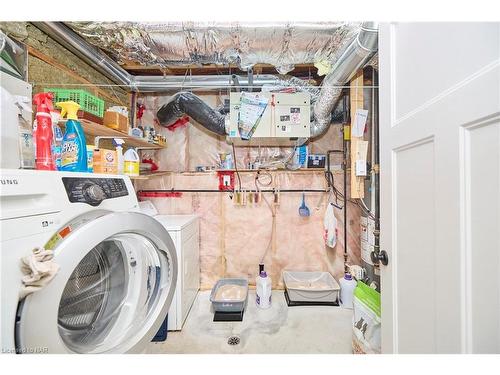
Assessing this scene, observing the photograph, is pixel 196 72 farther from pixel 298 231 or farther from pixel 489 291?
pixel 489 291

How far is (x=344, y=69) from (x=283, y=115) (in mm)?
600

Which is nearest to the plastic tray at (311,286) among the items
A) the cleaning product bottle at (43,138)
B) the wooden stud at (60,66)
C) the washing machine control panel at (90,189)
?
the washing machine control panel at (90,189)

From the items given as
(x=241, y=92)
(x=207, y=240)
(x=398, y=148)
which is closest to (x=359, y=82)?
(x=241, y=92)

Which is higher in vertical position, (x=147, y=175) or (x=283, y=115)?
(x=283, y=115)

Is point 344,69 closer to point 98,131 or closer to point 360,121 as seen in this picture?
point 360,121

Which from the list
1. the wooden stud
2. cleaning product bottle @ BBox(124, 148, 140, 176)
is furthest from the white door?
the wooden stud

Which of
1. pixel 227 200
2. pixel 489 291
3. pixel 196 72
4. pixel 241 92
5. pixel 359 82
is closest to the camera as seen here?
pixel 489 291

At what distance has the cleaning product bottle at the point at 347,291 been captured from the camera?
199 centimetres

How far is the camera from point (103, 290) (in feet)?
3.03

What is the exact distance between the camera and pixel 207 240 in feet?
7.83

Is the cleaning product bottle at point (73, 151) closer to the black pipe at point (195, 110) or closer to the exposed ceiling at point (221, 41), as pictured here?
the exposed ceiling at point (221, 41)

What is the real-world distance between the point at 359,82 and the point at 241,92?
103cm

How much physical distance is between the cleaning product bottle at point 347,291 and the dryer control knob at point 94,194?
211 centimetres

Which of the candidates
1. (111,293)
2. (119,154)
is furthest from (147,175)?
(111,293)
